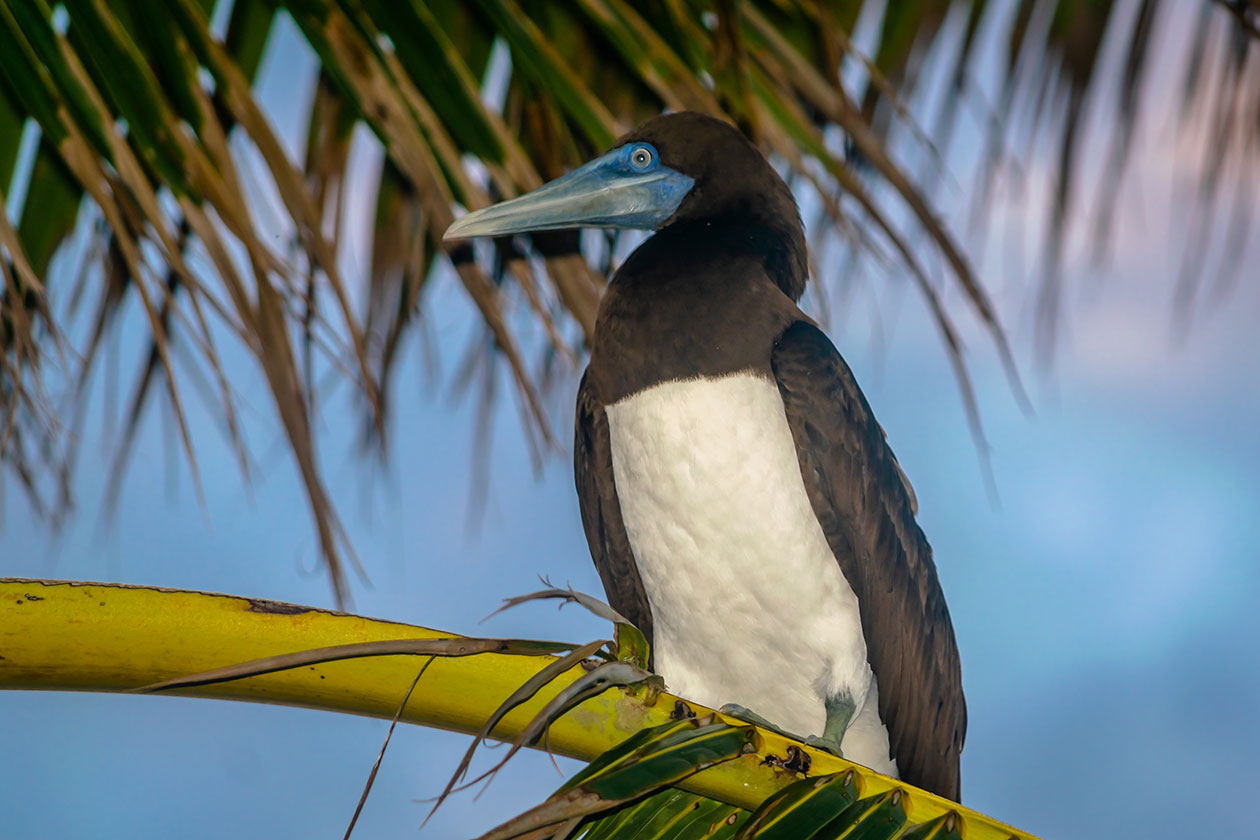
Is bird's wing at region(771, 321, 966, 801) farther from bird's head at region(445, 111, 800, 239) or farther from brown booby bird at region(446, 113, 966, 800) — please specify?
bird's head at region(445, 111, 800, 239)

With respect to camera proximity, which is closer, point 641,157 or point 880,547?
point 880,547

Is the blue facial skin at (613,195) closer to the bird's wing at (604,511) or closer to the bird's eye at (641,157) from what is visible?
the bird's eye at (641,157)

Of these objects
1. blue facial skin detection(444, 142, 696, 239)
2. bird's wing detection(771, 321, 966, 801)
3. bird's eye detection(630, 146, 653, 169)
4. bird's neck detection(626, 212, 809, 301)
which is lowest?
bird's wing detection(771, 321, 966, 801)

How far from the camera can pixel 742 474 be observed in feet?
7.04

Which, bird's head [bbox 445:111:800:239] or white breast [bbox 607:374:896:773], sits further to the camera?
bird's head [bbox 445:111:800:239]

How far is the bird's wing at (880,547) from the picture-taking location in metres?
2.20

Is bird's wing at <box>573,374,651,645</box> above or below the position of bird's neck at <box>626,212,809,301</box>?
below

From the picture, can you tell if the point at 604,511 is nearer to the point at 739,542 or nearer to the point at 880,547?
the point at 739,542

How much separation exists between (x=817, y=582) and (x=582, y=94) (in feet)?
3.41

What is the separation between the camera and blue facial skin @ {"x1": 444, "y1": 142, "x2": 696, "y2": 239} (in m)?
2.36

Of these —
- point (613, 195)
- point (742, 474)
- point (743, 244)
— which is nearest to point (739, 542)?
point (742, 474)

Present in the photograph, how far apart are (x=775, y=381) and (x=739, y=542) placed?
11.9 inches

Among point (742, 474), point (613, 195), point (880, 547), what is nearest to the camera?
point (742, 474)

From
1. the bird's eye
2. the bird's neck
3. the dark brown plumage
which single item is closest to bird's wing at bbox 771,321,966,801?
the dark brown plumage
